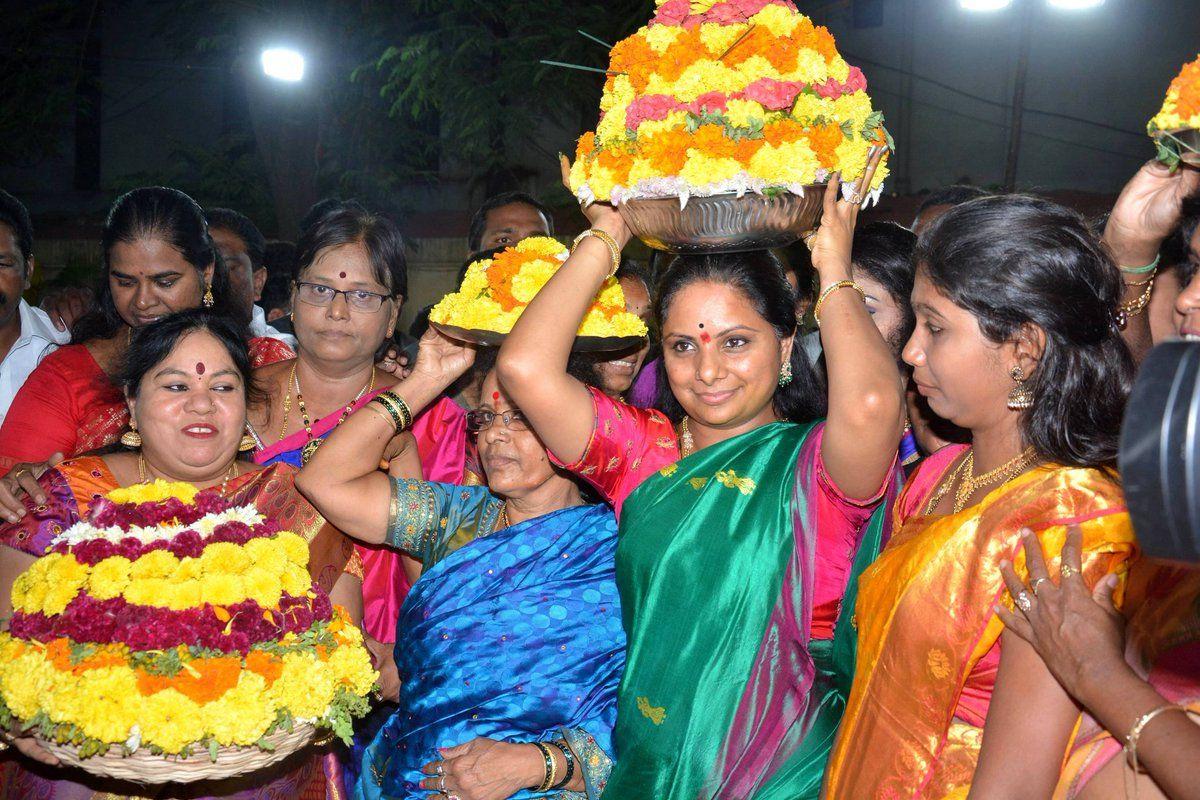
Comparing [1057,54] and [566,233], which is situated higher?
[1057,54]

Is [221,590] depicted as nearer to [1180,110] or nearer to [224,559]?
[224,559]

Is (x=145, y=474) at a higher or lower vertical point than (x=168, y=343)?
lower

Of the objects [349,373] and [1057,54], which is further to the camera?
[1057,54]

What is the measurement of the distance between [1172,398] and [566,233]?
1280 cm

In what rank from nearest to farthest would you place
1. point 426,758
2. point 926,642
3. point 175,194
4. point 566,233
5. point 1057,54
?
point 926,642 < point 426,758 < point 175,194 < point 566,233 < point 1057,54

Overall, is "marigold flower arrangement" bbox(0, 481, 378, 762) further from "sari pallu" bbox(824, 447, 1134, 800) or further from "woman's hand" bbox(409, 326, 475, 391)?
"sari pallu" bbox(824, 447, 1134, 800)

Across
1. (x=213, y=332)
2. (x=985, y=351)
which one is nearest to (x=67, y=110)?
(x=213, y=332)

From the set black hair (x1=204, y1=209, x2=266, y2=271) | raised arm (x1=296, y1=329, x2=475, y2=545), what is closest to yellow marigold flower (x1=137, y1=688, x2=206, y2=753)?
raised arm (x1=296, y1=329, x2=475, y2=545)

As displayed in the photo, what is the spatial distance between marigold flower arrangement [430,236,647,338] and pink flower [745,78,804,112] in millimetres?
961

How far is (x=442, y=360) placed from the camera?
369cm

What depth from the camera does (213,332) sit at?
3533mm

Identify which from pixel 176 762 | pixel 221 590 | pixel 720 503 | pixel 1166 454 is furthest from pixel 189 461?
pixel 1166 454

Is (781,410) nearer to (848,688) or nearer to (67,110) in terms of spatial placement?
(848,688)

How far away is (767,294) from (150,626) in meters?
1.85
